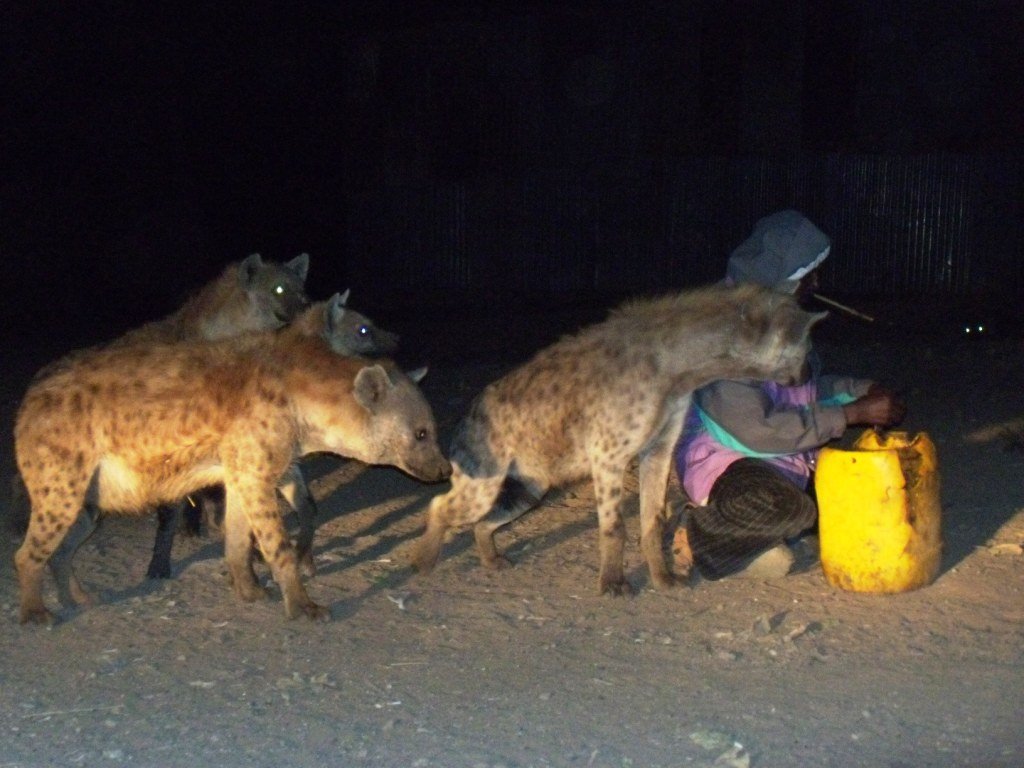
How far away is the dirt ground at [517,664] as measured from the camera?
11.9ft

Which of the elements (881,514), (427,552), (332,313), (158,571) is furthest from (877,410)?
(158,571)

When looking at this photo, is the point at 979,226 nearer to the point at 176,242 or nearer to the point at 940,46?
the point at 940,46

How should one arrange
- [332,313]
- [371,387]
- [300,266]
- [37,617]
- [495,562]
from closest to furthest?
[37,617], [371,387], [495,562], [332,313], [300,266]

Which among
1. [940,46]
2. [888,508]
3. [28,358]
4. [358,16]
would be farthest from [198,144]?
[888,508]

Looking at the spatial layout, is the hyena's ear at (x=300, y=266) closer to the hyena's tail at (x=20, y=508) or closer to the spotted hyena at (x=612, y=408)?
the spotted hyena at (x=612, y=408)

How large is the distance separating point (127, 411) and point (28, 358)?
6.83m

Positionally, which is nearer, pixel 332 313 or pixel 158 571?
pixel 158 571

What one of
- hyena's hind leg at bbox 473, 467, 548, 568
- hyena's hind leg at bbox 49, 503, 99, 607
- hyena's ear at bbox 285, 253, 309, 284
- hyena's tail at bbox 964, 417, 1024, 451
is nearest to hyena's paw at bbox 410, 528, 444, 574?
hyena's hind leg at bbox 473, 467, 548, 568

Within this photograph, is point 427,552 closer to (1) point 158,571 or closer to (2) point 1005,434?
(1) point 158,571

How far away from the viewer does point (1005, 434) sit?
23.8 feet

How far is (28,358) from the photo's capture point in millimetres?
11203

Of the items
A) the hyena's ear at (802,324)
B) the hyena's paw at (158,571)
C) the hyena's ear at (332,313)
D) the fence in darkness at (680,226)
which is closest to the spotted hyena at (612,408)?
the hyena's ear at (802,324)

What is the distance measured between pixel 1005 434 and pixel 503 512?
2.98m

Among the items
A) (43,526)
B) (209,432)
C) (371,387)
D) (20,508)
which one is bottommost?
(20,508)
